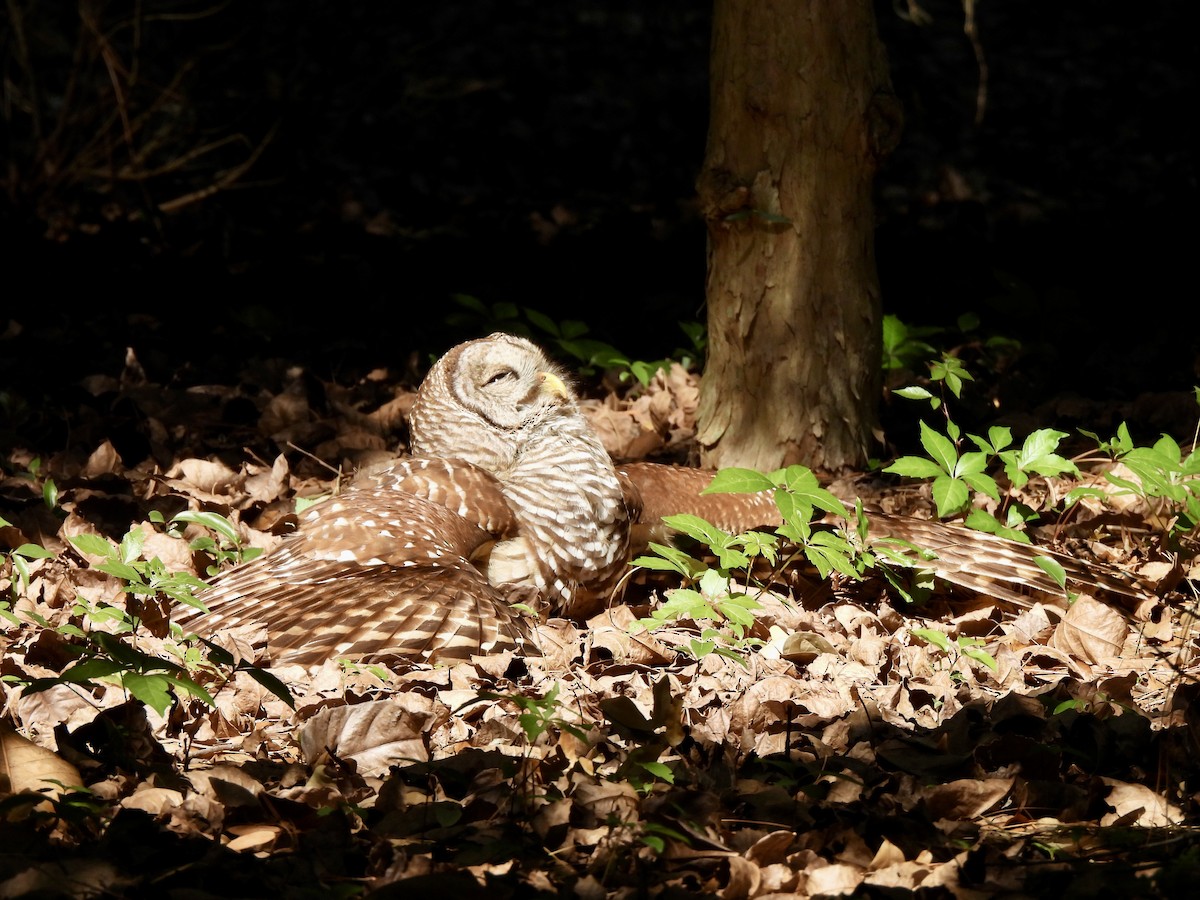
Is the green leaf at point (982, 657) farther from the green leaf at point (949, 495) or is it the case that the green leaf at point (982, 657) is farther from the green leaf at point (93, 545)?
the green leaf at point (93, 545)

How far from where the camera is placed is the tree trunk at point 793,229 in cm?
521

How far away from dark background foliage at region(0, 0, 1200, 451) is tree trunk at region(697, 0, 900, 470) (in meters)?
1.55

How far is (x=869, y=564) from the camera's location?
4.70m

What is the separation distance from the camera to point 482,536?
4.82 m

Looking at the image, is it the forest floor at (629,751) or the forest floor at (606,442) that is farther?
the forest floor at (606,442)

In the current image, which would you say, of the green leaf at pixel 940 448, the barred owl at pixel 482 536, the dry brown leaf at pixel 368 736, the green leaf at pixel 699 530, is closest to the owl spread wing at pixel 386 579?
the barred owl at pixel 482 536

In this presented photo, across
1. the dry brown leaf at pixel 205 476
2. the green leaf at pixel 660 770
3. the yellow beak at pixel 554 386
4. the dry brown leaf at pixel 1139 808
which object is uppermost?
the yellow beak at pixel 554 386

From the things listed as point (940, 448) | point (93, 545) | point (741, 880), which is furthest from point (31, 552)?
point (940, 448)

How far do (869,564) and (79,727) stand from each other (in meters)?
2.73

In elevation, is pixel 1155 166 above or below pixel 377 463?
above

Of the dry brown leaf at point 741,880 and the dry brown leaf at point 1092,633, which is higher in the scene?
the dry brown leaf at point 741,880

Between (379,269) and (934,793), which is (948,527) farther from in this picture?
(379,269)

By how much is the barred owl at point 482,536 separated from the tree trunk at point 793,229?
1.53 ft

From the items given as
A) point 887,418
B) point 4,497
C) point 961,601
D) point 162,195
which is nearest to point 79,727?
point 4,497
